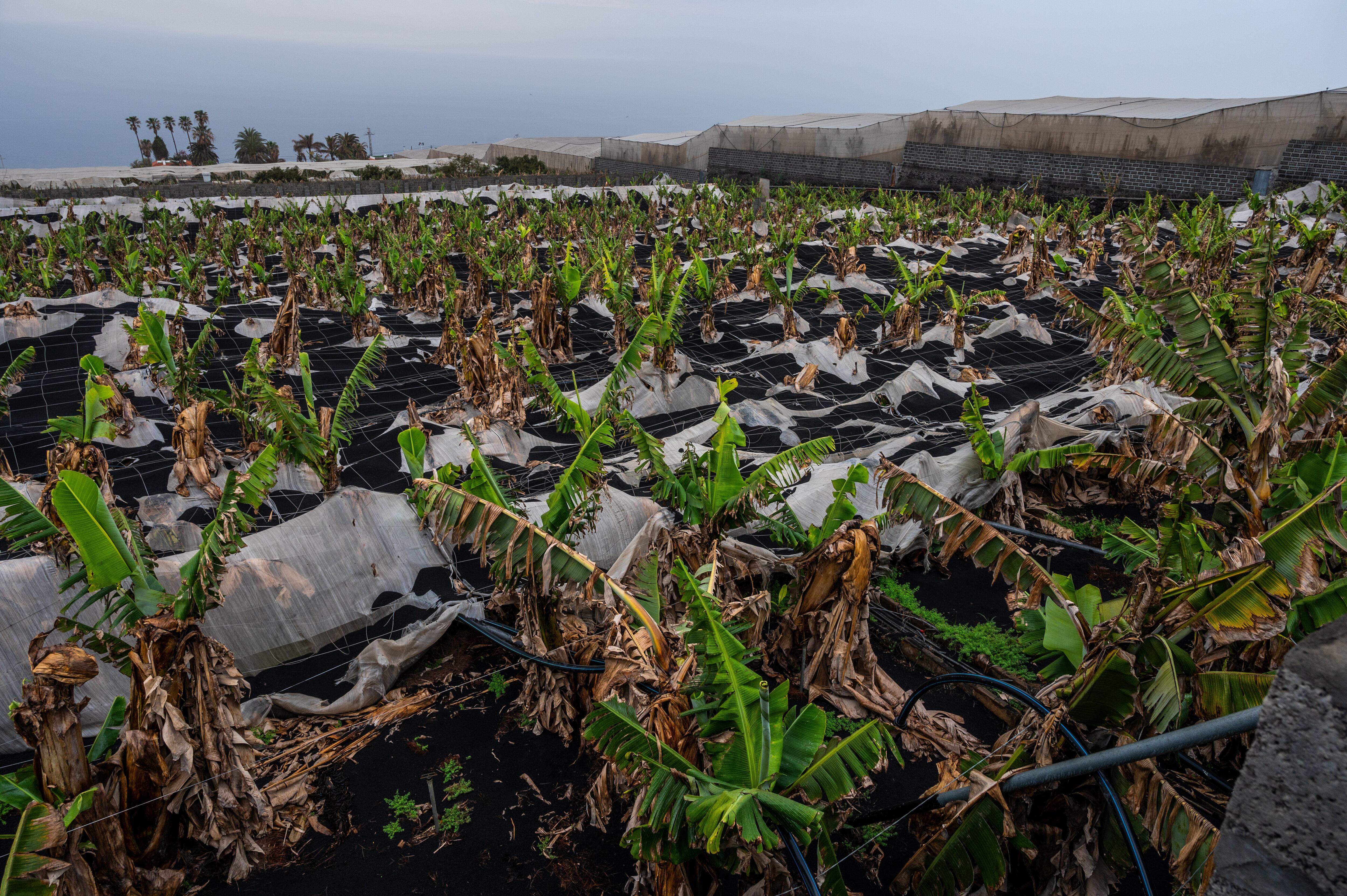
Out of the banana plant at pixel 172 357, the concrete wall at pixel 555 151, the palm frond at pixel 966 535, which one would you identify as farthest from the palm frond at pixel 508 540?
the concrete wall at pixel 555 151

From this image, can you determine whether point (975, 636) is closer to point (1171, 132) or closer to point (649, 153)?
point (1171, 132)

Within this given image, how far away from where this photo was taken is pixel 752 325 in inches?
525

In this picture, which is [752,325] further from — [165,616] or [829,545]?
[165,616]

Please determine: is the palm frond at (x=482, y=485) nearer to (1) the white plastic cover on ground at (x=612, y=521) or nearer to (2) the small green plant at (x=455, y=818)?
(1) the white plastic cover on ground at (x=612, y=521)

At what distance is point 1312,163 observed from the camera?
64.5 ft

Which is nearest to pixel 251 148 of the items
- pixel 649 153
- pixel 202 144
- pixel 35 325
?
pixel 202 144

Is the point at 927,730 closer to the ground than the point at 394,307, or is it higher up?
closer to the ground

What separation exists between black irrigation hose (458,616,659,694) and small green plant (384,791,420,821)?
1.07 m

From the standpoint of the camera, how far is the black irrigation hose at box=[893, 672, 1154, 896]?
2875mm

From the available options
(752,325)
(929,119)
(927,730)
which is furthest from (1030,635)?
(929,119)

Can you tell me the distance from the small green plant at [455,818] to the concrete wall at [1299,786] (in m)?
3.95

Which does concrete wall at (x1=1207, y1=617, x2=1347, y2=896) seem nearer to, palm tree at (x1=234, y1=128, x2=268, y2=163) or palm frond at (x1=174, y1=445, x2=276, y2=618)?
palm frond at (x1=174, y1=445, x2=276, y2=618)

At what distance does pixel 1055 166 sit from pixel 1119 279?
12.3m

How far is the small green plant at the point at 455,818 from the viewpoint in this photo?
4344 mm
